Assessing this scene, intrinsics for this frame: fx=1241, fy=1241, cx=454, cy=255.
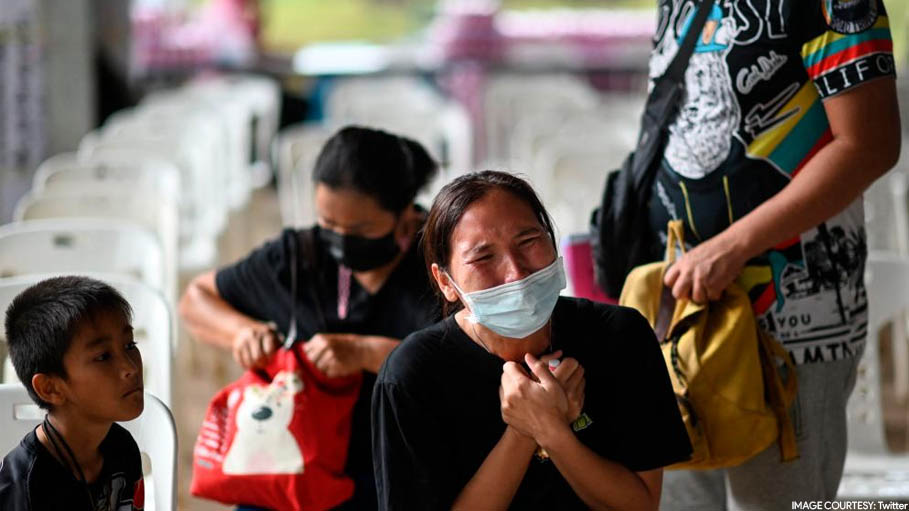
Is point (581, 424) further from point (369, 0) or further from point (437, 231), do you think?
point (369, 0)

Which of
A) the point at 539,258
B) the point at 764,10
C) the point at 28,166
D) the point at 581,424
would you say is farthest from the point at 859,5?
the point at 28,166

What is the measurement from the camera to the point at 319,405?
84.5 inches

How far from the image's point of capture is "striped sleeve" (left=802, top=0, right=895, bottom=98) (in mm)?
1854

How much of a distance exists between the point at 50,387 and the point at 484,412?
0.60 meters

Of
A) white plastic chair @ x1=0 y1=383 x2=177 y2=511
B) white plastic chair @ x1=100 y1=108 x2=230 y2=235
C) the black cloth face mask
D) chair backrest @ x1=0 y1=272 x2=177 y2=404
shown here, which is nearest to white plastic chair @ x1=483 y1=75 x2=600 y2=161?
white plastic chair @ x1=100 y1=108 x2=230 y2=235

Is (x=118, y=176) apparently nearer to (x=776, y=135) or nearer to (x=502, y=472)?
(x=776, y=135)

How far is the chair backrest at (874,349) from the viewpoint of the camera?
2787 mm

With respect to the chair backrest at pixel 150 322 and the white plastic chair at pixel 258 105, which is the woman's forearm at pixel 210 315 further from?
the white plastic chair at pixel 258 105

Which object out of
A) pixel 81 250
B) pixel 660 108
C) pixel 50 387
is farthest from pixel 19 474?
pixel 81 250

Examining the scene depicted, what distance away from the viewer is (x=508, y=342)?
1694 millimetres

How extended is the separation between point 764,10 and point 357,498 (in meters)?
1.08

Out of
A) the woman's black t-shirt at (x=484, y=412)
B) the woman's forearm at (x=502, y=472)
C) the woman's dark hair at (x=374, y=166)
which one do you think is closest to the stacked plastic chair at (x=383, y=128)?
the woman's dark hair at (x=374, y=166)

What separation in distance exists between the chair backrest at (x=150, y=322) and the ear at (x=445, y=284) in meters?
0.84

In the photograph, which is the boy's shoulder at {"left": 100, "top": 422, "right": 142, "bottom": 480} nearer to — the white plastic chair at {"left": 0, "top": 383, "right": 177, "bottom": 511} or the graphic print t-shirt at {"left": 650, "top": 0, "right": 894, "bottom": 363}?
the white plastic chair at {"left": 0, "top": 383, "right": 177, "bottom": 511}
